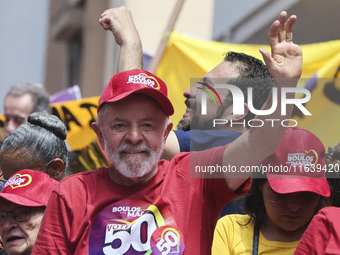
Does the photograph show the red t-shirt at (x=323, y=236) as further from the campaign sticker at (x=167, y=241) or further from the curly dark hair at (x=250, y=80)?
the curly dark hair at (x=250, y=80)

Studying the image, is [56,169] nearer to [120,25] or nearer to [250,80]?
[120,25]

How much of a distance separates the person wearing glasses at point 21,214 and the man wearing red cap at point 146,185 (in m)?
0.39

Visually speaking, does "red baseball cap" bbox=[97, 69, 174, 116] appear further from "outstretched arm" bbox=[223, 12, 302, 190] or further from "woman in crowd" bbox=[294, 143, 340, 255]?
"woman in crowd" bbox=[294, 143, 340, 255]

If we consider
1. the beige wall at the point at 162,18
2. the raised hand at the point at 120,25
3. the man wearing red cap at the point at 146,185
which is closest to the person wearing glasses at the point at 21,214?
the man wearing red cap at the point at 146,185

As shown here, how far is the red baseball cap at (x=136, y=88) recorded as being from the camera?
2.32 metres

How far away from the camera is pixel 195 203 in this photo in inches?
87.4

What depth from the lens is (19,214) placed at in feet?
8.61

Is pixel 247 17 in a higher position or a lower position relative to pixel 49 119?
higher

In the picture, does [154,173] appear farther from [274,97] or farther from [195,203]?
[274,97]

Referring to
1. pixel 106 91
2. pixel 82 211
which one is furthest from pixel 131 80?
pixel 82 211

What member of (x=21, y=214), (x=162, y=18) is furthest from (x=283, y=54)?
(x=162, y=18)

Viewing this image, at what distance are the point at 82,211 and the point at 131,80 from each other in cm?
56

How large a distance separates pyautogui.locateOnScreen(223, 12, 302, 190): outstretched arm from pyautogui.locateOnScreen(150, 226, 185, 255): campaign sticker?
0.89 ft

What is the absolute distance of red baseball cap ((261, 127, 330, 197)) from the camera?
101 inches
